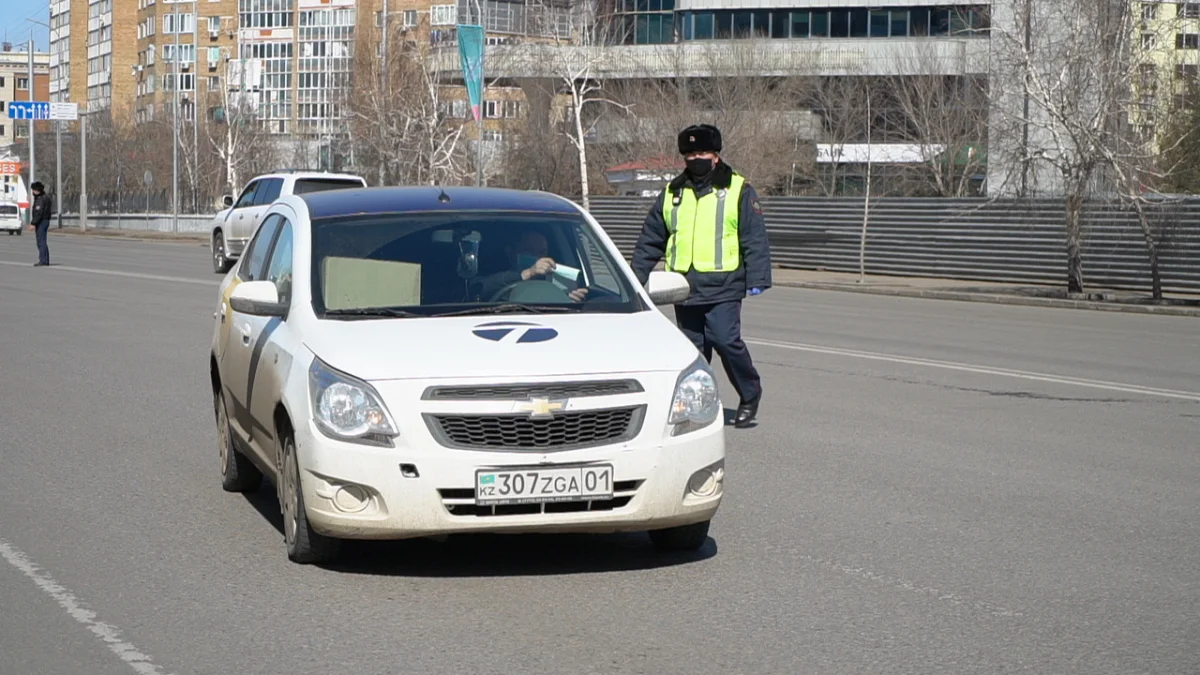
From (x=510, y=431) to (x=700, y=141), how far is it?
434 centimetres

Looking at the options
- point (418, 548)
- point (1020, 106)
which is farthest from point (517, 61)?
point (418, 548)

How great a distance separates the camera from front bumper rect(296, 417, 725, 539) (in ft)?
21.3

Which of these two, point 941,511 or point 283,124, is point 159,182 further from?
point 941,511

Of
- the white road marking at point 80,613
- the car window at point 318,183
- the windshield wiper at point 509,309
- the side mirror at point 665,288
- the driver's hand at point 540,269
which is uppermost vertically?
the car window at point 318,183

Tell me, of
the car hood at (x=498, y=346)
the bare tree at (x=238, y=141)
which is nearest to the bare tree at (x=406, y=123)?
the bare tree at (x=238, y=141)

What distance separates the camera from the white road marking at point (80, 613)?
5547mm

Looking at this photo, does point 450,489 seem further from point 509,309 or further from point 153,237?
point 153,237

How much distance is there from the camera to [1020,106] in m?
29.8

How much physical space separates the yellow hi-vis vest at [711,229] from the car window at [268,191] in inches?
793

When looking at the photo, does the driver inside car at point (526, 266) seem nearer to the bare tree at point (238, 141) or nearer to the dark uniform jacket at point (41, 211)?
the dark uniform jacket at point (41, 211)

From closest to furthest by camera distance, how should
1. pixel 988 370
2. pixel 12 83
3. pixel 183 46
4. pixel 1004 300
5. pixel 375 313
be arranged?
1. pixel 375 313
2. pixel 988 370
3. pixel 1004 300
4. pixel 183 46
5. pixel 12 83

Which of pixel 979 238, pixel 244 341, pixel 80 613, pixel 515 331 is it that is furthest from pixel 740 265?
pixel 979 238

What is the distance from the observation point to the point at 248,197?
102 ft

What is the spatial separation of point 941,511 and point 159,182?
94.4 meters
